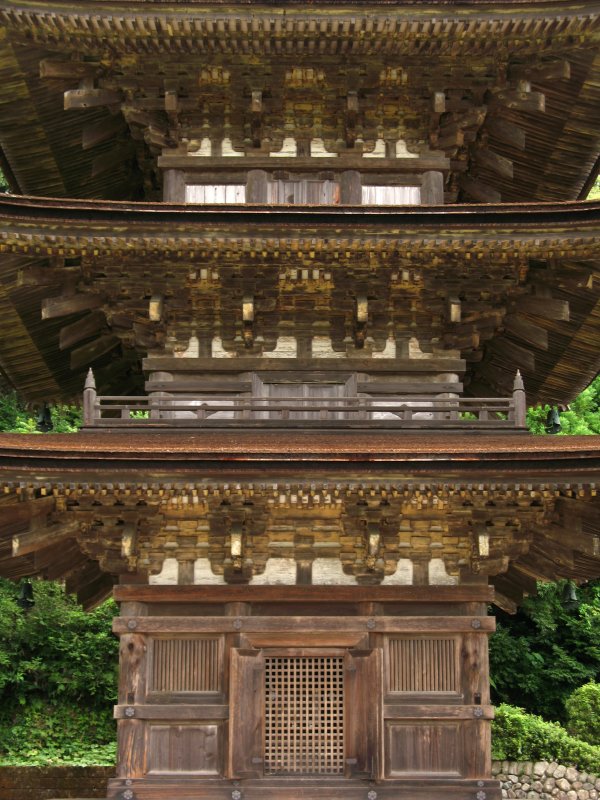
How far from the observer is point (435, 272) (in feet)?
52.5

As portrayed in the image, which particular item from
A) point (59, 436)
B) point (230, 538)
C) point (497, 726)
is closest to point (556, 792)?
point (497, 726)

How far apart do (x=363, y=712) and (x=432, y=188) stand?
8.25 metres

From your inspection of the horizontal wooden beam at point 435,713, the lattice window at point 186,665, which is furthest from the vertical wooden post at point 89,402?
the horizontal wooden beam at point 435,713

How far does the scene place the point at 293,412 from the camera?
16.1 metres

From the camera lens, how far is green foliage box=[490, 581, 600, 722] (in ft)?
112

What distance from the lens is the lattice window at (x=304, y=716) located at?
14047mm

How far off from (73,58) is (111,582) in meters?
8.46

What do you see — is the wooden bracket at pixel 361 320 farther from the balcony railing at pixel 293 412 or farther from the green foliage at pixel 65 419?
the green foliage at pixel 65 419

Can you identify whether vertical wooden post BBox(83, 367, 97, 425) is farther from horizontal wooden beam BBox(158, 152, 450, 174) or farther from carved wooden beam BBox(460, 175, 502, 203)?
carved wooden beam BBox(460, 175, 502, 203)

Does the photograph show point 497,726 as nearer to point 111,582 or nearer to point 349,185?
point 111,582

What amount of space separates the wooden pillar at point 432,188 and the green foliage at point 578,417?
75.7 feet

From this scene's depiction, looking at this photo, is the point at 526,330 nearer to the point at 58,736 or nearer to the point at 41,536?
the point at 41,536

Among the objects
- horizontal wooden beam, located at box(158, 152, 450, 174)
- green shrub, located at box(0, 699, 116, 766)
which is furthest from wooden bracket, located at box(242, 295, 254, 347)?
green shrub, located at box(0, 699, 116, 766)

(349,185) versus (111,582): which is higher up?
(349,185)
